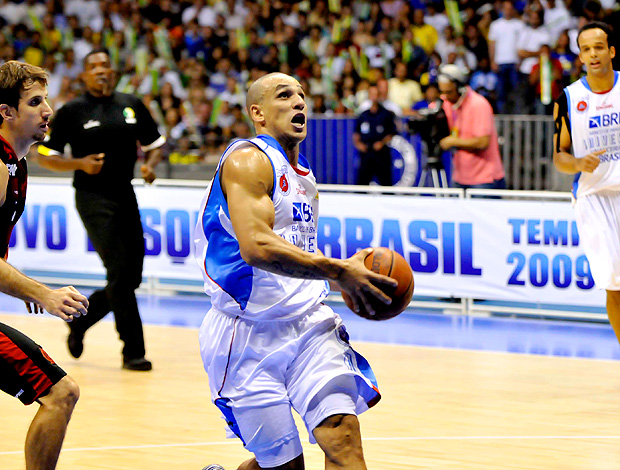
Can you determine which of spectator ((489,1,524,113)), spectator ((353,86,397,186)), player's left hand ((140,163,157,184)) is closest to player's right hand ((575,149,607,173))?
player's left hand ((140,163,157,184))

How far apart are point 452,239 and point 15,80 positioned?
7.06 meters

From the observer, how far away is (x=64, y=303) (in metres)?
4.22

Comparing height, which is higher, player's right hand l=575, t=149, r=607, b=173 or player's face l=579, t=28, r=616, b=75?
player's face l=579, t=28, r=616, b=75

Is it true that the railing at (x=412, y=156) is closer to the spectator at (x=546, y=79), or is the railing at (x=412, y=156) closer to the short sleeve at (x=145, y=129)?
the spectator at (x=546, y=79)

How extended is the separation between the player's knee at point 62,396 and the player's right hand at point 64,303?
1.67 ft

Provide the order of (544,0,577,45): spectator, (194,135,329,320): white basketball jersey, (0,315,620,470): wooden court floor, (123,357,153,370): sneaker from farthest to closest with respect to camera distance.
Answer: (544,0,577,45): spectator → (123,357,153,370): sneaker → (0,315,620,470): wooden court floor → (194,135,329,320): white basketball jersey

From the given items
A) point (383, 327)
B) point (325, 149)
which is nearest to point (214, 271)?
point (383, 327)

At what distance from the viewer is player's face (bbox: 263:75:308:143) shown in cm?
455

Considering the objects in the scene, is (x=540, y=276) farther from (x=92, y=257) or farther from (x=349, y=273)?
(x=349, y=273)

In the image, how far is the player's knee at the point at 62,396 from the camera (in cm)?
460

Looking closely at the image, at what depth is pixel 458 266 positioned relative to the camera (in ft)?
37.3

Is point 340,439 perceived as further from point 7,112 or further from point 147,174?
point 147,174

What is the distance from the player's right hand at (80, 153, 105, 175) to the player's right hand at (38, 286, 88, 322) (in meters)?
4.29

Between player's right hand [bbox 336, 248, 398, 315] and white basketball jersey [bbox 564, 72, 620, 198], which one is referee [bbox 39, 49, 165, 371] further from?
player's right hand [bbox 336, 248, 398, 315]
